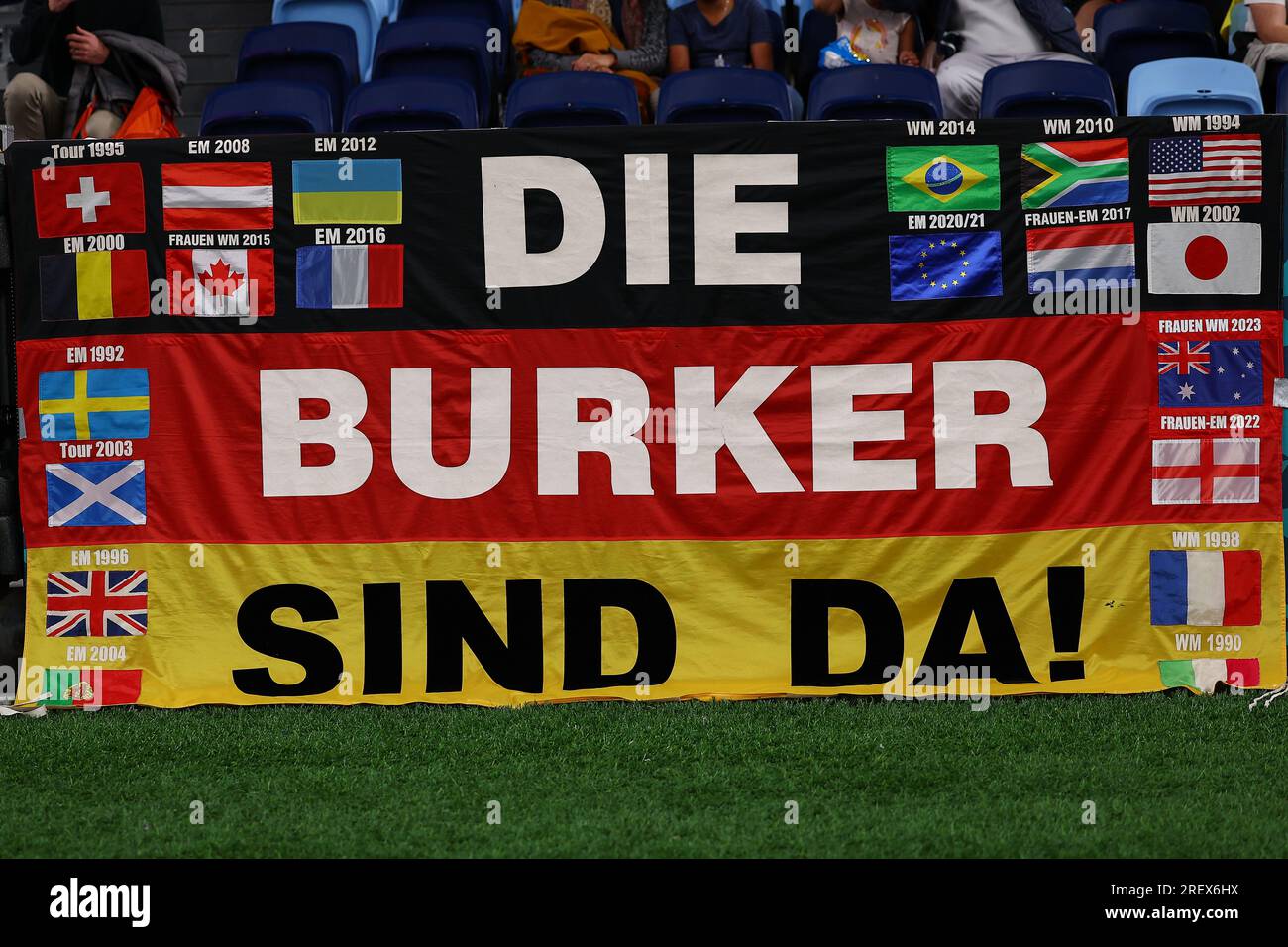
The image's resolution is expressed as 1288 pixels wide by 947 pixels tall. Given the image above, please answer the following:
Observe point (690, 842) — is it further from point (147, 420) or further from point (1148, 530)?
point (147, 420)

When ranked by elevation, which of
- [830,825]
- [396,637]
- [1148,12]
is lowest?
[830,825]

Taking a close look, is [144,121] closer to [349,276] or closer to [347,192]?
[347,192]

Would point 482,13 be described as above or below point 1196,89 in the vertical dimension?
above

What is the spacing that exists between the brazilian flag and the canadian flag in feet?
8.28

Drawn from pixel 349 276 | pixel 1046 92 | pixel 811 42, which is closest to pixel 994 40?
pixel 1046 92

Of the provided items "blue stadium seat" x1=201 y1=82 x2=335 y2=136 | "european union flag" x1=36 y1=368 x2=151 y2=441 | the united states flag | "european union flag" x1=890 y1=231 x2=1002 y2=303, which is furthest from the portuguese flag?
the united states flag

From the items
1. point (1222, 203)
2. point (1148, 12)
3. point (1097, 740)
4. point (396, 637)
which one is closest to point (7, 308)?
point (396, 637)

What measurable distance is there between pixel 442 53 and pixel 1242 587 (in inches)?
192

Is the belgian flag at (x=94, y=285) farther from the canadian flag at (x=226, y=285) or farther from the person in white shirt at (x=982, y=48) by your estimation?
the person in white shirt at (x=982, y=48)

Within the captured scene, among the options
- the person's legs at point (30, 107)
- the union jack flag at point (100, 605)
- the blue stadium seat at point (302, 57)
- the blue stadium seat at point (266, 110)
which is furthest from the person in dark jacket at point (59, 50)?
the union jack flag at point (100, 605)

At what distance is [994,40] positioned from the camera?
7066 millimetres

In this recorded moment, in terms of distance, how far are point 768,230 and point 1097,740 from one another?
2307 millimetres

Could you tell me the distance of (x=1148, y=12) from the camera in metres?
7.44

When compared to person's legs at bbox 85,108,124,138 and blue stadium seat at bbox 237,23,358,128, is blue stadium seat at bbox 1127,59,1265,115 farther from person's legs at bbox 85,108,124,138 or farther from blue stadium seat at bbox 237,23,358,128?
person's legs at bbox 85,108,124,138
